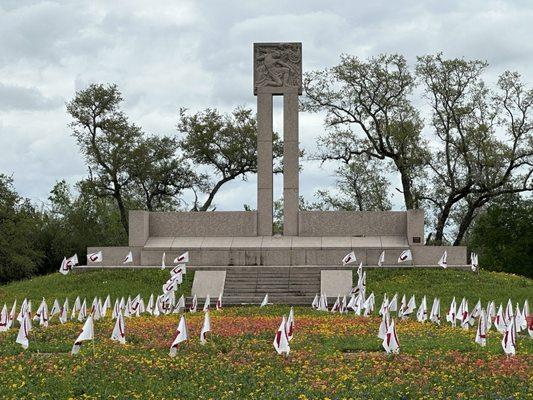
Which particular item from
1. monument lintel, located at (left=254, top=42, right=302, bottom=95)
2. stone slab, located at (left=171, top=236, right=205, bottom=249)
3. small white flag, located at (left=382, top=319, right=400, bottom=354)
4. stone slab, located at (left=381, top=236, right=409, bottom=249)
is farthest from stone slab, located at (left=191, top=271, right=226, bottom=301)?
small white flag, located at (left=382, top=319, right=400, bottom=354)

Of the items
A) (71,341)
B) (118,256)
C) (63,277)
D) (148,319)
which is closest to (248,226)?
(118,256)

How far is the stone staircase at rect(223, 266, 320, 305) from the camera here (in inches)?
1141

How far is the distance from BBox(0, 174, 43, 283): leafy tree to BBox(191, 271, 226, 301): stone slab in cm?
1434

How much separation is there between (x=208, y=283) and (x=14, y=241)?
54.3 feet

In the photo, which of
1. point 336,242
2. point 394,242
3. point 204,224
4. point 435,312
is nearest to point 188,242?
point 204,224

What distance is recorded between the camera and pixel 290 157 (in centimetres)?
3697

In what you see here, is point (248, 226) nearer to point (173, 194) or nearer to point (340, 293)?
point (340, 293)

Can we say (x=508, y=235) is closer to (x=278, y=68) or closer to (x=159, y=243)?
(x=278, y=68)

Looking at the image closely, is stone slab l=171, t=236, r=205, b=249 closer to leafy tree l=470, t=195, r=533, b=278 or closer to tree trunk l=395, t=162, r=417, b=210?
tree trunk l=395, t=162, r=417, b=210

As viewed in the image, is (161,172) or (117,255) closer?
(117,255)

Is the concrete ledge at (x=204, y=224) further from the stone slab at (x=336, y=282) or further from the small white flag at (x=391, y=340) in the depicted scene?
the small white flag at (x=391, y=340)

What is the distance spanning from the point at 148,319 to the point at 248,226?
15773 millimetres

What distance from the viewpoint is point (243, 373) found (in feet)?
44.2

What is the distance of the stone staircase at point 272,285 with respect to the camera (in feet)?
95.0
